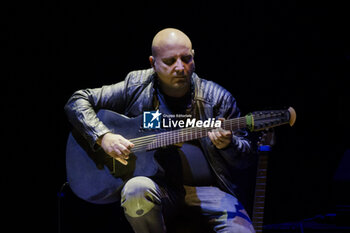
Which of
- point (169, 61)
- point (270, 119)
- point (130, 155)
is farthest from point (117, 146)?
point (270, 119)

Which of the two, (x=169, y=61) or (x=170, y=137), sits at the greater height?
(x=169, y=61)

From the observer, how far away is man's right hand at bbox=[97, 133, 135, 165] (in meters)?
2.28

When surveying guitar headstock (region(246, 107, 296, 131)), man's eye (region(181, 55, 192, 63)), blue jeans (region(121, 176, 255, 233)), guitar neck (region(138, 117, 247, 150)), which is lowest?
blue jeans (region(121, 176, 255, 233))

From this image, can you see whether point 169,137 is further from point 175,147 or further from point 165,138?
point 175,147

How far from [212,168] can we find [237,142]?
29cm

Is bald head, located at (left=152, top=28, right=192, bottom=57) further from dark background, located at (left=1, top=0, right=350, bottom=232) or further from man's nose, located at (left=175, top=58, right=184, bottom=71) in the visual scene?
dark background, located at (left=1, top=0, right=350, bottom=232)

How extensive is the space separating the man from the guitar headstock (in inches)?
5.5

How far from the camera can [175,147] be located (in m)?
2.46

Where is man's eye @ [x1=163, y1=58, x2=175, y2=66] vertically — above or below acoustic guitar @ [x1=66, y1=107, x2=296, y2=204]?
above

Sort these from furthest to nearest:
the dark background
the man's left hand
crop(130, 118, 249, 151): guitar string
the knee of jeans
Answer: the dark background → crop(130, 118, 249, 151): guitar string → the man's left hand → the knee of jeans

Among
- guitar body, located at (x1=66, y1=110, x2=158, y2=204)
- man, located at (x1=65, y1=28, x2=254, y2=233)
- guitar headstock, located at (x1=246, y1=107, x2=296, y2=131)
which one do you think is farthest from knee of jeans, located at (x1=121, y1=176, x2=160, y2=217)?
guitar headstock, located at (x1=246, y1=107, x2=296, y2=131)

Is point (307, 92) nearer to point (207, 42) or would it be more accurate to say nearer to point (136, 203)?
point (207, 42)

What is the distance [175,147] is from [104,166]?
46cm

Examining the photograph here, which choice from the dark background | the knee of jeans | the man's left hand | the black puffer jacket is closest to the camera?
the knee of jeans
